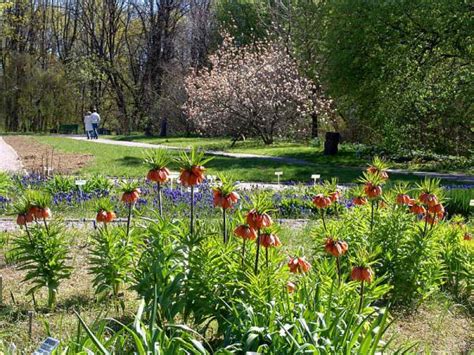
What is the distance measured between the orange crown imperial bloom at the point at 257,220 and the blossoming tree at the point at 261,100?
1969 cm

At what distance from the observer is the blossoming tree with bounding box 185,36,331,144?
22922 millimetres

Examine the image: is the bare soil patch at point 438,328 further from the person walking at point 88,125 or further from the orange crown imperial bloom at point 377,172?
the person walking at point 88,125

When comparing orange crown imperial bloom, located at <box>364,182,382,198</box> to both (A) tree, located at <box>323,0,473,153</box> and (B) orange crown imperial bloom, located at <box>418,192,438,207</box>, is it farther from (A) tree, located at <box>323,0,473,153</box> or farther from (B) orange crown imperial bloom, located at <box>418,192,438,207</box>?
(A) tree, located at <box>323,0,473,153</box>

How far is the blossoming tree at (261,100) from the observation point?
22.9 meters

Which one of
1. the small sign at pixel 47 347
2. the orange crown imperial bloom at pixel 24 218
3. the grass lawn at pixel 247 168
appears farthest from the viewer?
the grass lawn at pixel 247 168

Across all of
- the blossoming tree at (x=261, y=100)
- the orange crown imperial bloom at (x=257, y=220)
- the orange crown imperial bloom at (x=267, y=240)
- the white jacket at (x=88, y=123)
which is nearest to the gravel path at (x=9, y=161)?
the white jacket at (x=88, y=123)

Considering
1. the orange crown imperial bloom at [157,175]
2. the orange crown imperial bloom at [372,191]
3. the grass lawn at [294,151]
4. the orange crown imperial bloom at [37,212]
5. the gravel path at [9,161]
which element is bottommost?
the gravel path at [9,161]

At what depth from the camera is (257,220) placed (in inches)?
117

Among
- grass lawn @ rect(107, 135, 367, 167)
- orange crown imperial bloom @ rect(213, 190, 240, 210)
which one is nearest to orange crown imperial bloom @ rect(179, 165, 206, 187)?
orange crown imperial bloom @ rect(213, 190, 240, 210)

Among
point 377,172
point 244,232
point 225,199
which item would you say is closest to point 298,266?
point 244,232

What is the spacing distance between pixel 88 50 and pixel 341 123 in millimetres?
24437

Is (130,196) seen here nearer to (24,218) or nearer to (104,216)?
(104,216)

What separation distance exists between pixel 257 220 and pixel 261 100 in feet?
66.5

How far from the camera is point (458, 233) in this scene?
15.7 ft
